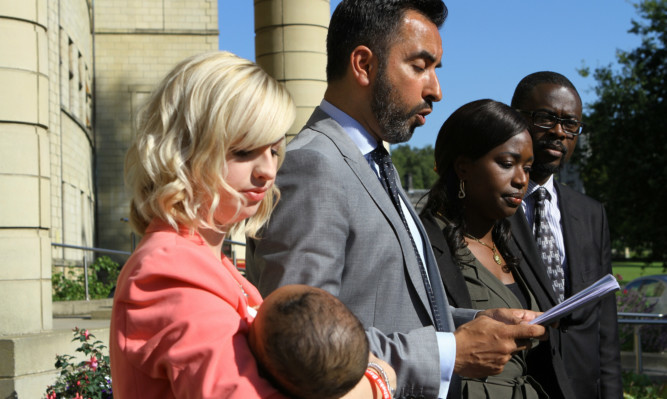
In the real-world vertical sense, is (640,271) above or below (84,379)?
below

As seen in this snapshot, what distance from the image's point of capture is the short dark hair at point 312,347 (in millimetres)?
1679

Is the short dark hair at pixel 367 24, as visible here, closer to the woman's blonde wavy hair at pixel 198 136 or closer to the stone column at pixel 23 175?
the woman's blonde wavy hair at pixel 198 136

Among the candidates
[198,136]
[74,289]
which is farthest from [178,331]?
[74,289]

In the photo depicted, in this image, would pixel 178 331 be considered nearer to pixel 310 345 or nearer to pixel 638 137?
pixel 310 345

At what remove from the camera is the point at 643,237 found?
98.1ft

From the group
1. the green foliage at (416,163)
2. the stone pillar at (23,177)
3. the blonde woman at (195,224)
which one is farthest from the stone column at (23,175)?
the green foliage at (416,163)

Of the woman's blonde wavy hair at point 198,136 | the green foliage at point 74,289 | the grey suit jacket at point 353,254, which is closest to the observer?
the woman's blonde wavy hair at point 198,136

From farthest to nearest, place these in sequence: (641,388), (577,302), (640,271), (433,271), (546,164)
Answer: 1. (640,271)
2. (641,388)
3. (546,164)
4. (433,271)
5. (577,302)

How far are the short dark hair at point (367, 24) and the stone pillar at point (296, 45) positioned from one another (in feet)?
15.9

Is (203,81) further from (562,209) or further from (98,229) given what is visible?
(98,229)

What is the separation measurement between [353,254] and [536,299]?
55.8 inches

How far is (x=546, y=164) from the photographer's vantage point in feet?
14.1

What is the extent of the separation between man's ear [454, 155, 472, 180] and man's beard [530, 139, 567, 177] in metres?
0.77

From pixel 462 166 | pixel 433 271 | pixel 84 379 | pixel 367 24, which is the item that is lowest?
pixel 84 379
